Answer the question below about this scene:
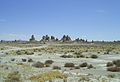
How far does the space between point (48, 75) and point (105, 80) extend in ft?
15.0

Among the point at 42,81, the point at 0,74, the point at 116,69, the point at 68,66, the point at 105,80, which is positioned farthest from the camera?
the point at 68,66

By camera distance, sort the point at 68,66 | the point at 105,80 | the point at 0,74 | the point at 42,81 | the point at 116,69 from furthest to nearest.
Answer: the point at 68,66, the point at 116,69, the point at 0,74, the point at 105,80, the point at 42,81

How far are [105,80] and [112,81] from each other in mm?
569

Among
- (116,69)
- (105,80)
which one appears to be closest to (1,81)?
(105,80)

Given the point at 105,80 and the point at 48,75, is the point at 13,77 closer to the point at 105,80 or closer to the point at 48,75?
the point at 48,75

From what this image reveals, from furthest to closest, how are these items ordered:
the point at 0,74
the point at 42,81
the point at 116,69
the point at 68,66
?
the point at 68,66 < the point at 116,69 < the point at 0,74 < the point at 42,81

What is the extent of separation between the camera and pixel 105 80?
75.1 ft

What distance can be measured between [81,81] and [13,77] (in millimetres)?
4995

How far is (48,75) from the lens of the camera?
957 inches

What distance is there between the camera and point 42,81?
2150 cm

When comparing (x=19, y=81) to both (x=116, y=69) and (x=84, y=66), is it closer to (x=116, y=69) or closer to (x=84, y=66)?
(x=116, y=69)

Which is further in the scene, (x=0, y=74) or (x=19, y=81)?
(x=0, y=74)

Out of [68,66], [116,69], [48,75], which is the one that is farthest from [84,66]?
[48,75]

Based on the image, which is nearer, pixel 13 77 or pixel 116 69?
pixel 13 77
